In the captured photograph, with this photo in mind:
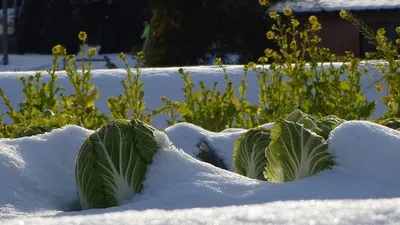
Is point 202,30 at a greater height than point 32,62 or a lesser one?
greater

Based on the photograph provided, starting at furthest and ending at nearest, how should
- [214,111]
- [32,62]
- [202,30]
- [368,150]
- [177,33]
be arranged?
[32,62] → [202,30] → [177,33] → [214,111] → [368,150]

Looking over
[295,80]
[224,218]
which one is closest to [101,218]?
[224,218]

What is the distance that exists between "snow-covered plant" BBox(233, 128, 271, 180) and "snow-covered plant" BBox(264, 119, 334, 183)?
0.15m

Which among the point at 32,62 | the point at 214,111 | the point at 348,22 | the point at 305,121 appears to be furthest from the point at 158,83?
the point at 32,62

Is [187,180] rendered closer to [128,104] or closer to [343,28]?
[128,104]

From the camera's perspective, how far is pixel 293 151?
7.90 feet

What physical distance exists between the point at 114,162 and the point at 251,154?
0.46m

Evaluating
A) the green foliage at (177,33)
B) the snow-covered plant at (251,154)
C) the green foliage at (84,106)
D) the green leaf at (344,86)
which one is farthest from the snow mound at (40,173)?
the green foliage at (177,33)

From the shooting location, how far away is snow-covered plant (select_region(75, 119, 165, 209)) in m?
2.25

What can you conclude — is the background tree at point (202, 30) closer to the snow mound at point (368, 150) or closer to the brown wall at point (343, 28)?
the brown wall at point (343, 28)

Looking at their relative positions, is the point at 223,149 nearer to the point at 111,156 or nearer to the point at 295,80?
the point at 111,156

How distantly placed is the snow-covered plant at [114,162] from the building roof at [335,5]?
19.4 metres

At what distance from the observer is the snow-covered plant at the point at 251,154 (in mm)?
2646

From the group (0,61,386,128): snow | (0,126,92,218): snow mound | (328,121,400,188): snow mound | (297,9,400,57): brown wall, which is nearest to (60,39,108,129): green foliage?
(0,61,386,128): snow
